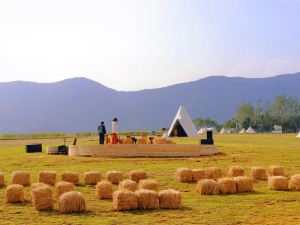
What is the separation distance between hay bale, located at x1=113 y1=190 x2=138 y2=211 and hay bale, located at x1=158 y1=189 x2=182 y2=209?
91 cm

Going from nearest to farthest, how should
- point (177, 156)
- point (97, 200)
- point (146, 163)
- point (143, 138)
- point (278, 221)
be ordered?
point (278, 221) → point (97, 200) → point (146, 163) → point (177, 156) → point (143, 138)

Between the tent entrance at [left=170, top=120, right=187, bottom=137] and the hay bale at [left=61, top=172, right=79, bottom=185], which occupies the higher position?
the tent entrance at [left=170, top=120, right=187, bottom=137]

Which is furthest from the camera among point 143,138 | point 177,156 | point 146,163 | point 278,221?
point 143,138

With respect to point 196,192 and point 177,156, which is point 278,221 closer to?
point 196,192

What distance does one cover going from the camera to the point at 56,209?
57.7 feet

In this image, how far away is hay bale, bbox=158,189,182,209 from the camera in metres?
17.5

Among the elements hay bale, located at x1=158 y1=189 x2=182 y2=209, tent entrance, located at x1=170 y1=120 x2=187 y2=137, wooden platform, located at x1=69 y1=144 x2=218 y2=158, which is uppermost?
tent entrance, located at x1=170 y1=120 x2=187 y2=137

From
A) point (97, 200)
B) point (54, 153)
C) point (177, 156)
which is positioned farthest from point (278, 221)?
point (54, 153)

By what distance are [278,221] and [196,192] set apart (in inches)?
271

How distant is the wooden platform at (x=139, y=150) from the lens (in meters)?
39.0

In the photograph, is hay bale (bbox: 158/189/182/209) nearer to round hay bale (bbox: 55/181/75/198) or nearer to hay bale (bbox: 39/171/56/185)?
round hay bale (bbox: 55/181/75/198)

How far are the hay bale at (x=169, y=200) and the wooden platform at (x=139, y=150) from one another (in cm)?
2132

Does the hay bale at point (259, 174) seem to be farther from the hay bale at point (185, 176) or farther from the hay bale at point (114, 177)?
the hay bale at point (114, 177)

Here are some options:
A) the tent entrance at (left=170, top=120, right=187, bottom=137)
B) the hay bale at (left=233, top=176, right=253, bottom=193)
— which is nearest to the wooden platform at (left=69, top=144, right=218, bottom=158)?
the hay bale at (left=233, top=176, right=253, bottom=193)
